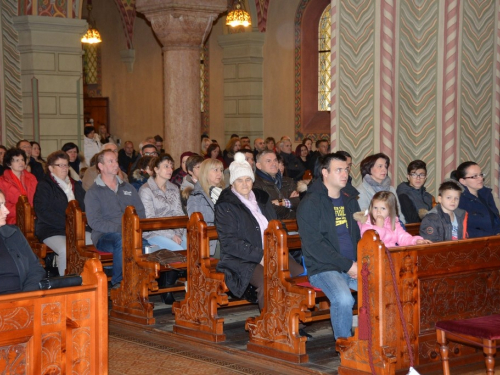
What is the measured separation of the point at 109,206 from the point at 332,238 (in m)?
2.67

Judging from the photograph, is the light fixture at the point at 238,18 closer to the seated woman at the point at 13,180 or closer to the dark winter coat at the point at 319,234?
the seated woman at the point at 13,180

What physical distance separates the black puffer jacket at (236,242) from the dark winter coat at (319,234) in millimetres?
545

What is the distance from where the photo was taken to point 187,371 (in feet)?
18.1

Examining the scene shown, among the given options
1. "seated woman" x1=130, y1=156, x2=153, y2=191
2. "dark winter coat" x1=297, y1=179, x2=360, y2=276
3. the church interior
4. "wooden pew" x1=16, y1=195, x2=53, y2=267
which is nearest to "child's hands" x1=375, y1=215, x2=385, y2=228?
"dark winter coat" x1=297, y1=179, x2=360, y2=276

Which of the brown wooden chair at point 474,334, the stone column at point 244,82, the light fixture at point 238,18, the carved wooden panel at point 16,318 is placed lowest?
the brown wooden chair at point 474,334

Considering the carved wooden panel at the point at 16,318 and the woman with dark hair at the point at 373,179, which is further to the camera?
the woman with dark hair at the point at 373,179

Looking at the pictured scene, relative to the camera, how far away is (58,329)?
412cm

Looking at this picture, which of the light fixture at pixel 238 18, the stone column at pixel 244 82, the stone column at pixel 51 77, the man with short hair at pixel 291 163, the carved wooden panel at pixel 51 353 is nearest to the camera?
the carved wooden panel at pixel 51 353

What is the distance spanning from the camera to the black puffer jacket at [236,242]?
6098mm

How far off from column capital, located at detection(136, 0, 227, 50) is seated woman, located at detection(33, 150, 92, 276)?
4218mm

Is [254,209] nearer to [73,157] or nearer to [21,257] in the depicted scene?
[21,257]

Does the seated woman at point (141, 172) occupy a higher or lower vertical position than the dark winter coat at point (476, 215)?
higher

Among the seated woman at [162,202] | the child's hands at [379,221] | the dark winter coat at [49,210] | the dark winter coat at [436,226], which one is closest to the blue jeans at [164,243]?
the seated woman at [162,202]

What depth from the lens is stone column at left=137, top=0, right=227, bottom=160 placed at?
1173 centimetres
